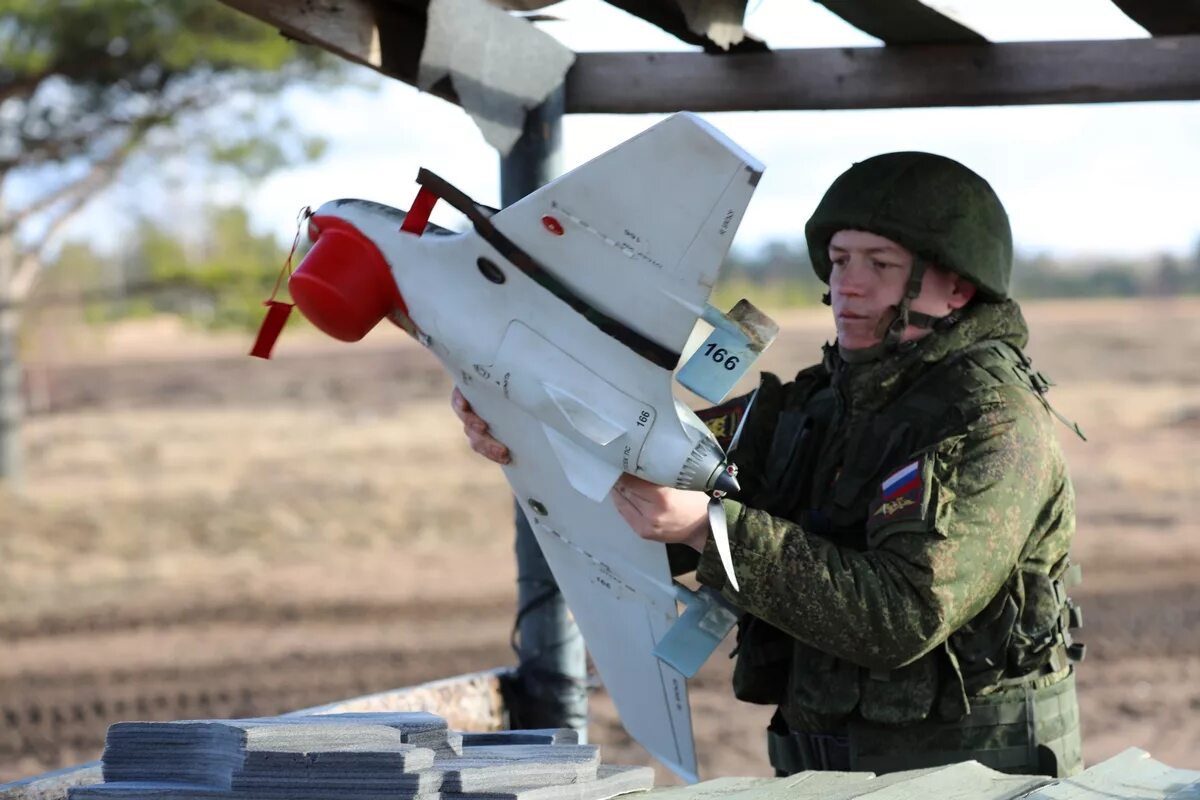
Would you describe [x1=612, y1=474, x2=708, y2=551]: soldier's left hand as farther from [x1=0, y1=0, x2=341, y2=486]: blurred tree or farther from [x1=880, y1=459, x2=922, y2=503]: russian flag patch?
[x1=0, y1=0, x2=341, y2=486]: blurred tree

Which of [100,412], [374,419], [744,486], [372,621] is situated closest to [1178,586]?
[372,621]

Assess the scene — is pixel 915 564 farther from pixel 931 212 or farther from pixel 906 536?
pixel 931 212

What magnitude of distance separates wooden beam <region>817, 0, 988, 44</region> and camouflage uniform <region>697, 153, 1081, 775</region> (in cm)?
84

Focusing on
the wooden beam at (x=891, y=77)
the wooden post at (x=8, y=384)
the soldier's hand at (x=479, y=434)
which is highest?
the wooden post at (x=8, y=384)

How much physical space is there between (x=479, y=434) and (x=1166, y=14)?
2.14 m

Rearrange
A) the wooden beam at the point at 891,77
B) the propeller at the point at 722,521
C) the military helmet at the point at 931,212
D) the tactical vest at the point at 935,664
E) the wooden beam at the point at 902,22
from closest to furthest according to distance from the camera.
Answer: the propeller at the point at 722,521 < the tactical vest at the point at 935,664 < the military helmet at the point at 931,212 < the wooden beam at the point at 902,22 < the wooden beam at the point at 891,77

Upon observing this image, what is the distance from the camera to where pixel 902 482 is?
2973mm

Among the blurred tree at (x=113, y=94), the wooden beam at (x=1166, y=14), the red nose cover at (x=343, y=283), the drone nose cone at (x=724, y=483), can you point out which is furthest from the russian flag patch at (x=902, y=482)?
the blurred tree at (x=113, y=94)

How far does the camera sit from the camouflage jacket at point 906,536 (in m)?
2.91

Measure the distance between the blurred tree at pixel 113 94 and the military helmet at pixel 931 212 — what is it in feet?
42.2

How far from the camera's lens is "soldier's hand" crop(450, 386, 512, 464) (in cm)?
338

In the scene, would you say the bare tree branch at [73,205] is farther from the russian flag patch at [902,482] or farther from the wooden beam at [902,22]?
the russian flag patch at [902,482]

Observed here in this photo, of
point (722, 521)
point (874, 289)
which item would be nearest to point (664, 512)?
point (722, 521)

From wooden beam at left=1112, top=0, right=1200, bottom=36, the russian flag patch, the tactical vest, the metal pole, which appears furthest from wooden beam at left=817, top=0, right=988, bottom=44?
the metal pole
